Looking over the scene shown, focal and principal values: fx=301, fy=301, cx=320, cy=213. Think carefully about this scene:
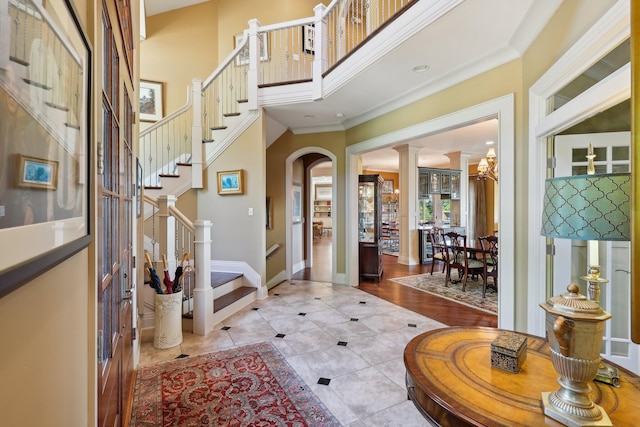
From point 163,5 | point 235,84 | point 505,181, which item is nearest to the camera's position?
point 505,181

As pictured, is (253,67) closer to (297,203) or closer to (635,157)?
(297,203)

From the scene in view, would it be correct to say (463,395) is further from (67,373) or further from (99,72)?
(99,72)

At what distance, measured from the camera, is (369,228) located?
5.85m

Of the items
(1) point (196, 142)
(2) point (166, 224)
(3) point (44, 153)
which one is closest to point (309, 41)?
(1) point (196, 142)

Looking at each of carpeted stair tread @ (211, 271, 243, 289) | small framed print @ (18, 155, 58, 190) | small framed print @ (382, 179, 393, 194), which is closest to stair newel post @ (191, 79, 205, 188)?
carpeted stair tread @ (211, 271, 243, 289)

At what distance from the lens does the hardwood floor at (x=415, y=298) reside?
12.8 feet

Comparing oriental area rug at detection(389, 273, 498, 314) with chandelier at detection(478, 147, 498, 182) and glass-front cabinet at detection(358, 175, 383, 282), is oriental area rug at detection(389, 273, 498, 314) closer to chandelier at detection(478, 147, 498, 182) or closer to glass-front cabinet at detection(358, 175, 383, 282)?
glass-front cabinet at detection(358, 175, 383, 282)

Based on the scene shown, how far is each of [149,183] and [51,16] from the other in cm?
545

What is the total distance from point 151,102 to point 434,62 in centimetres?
598

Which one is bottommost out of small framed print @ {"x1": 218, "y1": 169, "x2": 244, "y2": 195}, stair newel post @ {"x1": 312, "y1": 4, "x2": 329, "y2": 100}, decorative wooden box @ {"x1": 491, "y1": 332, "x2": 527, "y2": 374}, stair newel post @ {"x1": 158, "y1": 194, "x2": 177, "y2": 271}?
decorative wooden box @ {"x1": 491, "y1": 332, "x2": 527, "y2": 374}

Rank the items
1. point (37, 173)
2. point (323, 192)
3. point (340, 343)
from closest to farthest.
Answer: point (37, 173) < point (340, 343) < point (323, 192)

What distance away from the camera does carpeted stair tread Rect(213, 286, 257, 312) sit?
12.6 feet

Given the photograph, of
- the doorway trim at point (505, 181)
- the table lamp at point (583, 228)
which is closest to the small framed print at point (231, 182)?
the doorway trim at point (505, 181)

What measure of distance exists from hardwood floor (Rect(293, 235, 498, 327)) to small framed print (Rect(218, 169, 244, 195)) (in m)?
2.37
